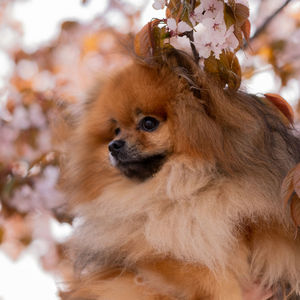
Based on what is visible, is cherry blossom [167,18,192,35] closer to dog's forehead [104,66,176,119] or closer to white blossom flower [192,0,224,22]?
white blossom flower [192,0,224,22]

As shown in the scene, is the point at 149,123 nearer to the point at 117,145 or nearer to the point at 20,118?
the point at 117,145

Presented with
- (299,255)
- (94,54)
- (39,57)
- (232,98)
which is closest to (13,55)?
(39,57)

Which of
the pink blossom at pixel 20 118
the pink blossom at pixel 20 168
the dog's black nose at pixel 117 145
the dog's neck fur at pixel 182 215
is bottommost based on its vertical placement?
the pink blossom at pixel 20 168

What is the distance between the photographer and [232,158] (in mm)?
1894

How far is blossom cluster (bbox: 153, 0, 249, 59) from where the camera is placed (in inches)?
63.6

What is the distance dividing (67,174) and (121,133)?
46 cm

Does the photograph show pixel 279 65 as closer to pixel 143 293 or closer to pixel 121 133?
pixel 121 133

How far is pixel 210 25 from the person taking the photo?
1642mm

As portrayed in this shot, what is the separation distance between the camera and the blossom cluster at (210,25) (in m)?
1.61

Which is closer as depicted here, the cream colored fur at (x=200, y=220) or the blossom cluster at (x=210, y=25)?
the blossom cluster at (x=210, y=25)

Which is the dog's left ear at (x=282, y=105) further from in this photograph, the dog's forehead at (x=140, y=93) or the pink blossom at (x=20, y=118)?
the pink blossom at (x=20, y=118)

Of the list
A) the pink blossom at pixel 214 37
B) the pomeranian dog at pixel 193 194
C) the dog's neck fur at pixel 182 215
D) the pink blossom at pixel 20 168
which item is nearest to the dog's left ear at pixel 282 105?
the pomeranian dog at pixel 193 194

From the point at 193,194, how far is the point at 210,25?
676mm

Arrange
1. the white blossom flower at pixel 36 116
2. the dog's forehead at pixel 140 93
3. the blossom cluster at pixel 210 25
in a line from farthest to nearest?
the white blossom flower at pixel 36 116
the dog's forehead at pixel 140 93
the blossom cluster at pixel 210 25
